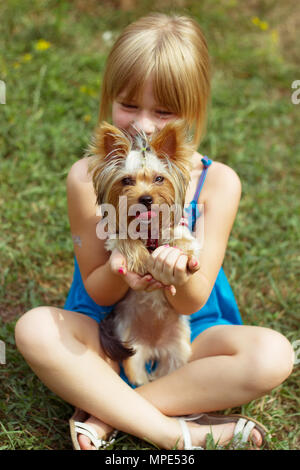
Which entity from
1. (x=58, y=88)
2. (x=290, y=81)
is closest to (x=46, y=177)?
(x=58, y=88)

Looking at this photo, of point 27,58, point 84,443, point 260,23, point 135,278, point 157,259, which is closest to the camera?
point 157,259

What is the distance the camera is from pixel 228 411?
9.45 ft

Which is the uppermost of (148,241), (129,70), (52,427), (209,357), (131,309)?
(129,70)

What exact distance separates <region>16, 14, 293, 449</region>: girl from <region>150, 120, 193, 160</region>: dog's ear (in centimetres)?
34

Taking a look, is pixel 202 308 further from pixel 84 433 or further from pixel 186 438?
pixel 84 433

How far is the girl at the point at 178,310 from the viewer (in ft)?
8.41

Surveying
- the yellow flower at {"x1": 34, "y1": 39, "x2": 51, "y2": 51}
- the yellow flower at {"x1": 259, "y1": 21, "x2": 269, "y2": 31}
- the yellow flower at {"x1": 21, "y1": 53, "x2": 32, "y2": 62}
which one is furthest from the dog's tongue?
the yellow flower at {"x1": 259, "y1": 21, "x2": 269, "y2": 31}

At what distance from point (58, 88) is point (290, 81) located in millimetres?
2472

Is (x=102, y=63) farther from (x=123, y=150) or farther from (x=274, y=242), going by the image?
(x=123, y=150)

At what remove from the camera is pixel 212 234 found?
281 cm

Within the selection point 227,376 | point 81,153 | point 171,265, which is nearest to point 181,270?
point 171,265

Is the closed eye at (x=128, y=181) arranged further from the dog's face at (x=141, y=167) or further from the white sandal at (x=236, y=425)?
the white sandal at (x=236, y=425)

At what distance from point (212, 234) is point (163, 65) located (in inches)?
35.2

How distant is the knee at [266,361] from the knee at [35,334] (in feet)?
3.13
